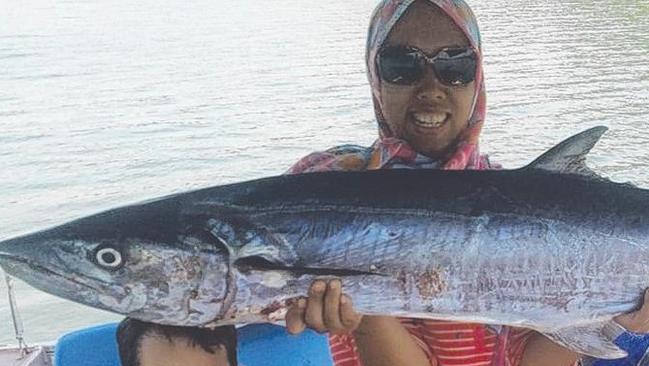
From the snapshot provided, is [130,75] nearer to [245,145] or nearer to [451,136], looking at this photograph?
[245,145]

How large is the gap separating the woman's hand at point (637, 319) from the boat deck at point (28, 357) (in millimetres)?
3041

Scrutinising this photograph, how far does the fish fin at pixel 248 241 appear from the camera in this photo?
1974 millimetres

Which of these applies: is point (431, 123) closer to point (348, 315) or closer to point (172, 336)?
point (348, 315)

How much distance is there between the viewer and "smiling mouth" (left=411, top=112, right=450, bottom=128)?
8.26 feet

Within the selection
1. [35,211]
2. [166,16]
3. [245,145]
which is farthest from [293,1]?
[35,211]

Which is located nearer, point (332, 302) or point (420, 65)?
point (332, 302)

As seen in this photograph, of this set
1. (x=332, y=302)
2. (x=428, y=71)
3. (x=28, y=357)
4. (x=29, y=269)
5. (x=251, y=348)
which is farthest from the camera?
(x=28, y=357)

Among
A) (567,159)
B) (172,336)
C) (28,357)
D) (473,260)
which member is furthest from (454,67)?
(28,357)

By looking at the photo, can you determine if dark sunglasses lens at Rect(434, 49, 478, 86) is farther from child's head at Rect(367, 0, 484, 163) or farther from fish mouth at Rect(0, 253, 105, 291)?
fish mouth at Rect(0, 253, 105, 291)

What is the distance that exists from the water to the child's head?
5.68 meters

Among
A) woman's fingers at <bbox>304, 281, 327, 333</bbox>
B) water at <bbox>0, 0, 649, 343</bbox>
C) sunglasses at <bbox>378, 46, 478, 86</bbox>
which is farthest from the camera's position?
water at <bbox>0, 0, 649, 343</bbox>

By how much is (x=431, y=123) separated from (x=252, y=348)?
3.60 ft

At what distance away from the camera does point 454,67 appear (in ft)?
8.21

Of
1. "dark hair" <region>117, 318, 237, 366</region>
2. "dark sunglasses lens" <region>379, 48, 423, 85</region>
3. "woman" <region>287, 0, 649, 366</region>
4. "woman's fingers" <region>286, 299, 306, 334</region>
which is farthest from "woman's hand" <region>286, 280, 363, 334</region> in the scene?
"dark sunglasses lens" <region>379, 48, 423, 85</region>
